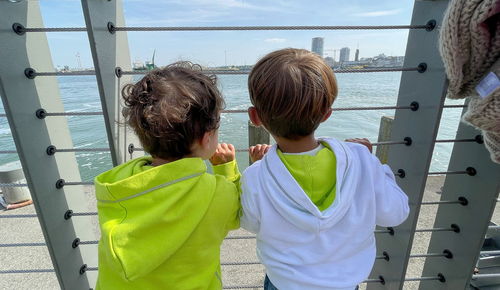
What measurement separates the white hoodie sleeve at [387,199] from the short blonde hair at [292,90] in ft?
0.89

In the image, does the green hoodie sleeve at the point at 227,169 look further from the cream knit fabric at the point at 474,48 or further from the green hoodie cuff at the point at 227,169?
the cream knit fabric at the point at 474,48

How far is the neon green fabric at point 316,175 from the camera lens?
87 centimetres

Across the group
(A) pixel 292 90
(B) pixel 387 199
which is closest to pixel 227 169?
(A) pixel 292 90

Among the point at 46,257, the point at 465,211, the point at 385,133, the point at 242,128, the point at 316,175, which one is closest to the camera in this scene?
the point at 316,175

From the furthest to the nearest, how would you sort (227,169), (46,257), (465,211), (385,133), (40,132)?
(385,133), (46,257), (465,211), (40,132), (227,169)

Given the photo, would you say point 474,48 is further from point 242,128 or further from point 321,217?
point 242,128

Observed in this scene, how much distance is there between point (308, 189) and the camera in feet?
2.88

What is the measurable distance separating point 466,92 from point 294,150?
530 millimetres

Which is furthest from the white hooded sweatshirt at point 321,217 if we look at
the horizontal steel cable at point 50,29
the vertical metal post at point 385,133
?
the vertical metal post at point 385,133

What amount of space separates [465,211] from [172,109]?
1.49m

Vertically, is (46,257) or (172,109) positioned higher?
(172,109)

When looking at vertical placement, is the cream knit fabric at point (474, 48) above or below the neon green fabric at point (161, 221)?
above

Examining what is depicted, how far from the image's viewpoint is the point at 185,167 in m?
0.85

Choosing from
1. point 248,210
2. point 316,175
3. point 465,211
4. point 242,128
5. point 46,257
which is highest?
point 316,175
